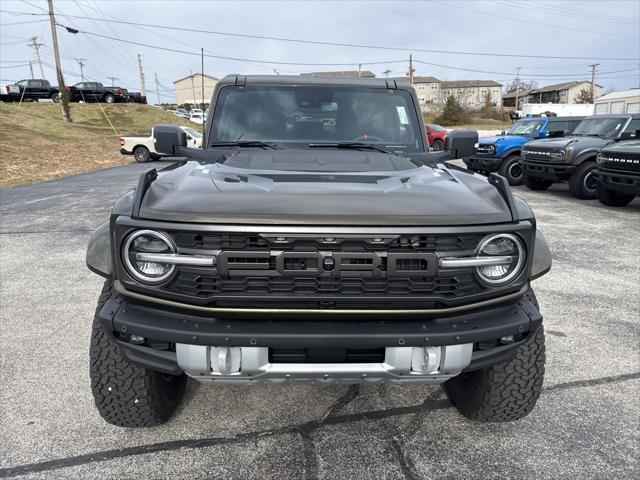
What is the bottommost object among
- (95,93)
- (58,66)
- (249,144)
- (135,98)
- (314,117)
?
(249,144)

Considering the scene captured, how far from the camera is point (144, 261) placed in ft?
6.17

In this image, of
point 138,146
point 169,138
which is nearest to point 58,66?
point 138,146

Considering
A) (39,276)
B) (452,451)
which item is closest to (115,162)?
(39,276)

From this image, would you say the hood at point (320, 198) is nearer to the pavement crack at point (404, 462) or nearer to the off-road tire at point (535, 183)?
the pavement crack at point (404, 462)

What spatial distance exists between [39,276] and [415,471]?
4350mm

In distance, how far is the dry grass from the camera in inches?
657

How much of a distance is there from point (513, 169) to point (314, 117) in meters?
10.5

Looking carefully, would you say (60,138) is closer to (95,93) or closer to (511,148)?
(95,93)

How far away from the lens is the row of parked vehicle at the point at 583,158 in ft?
26.7

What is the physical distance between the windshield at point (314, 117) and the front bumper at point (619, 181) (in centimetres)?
613

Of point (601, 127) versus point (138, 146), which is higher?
point (601, 127)

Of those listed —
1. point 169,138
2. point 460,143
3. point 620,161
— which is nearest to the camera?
point 169,138

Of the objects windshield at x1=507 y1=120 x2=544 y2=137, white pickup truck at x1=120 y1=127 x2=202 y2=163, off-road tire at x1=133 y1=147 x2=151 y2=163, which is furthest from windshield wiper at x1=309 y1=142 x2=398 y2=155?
off-road tire at x1=133 y1=147 x2=151 y2=163

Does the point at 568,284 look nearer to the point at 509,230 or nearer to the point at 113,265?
the point at 509,230
